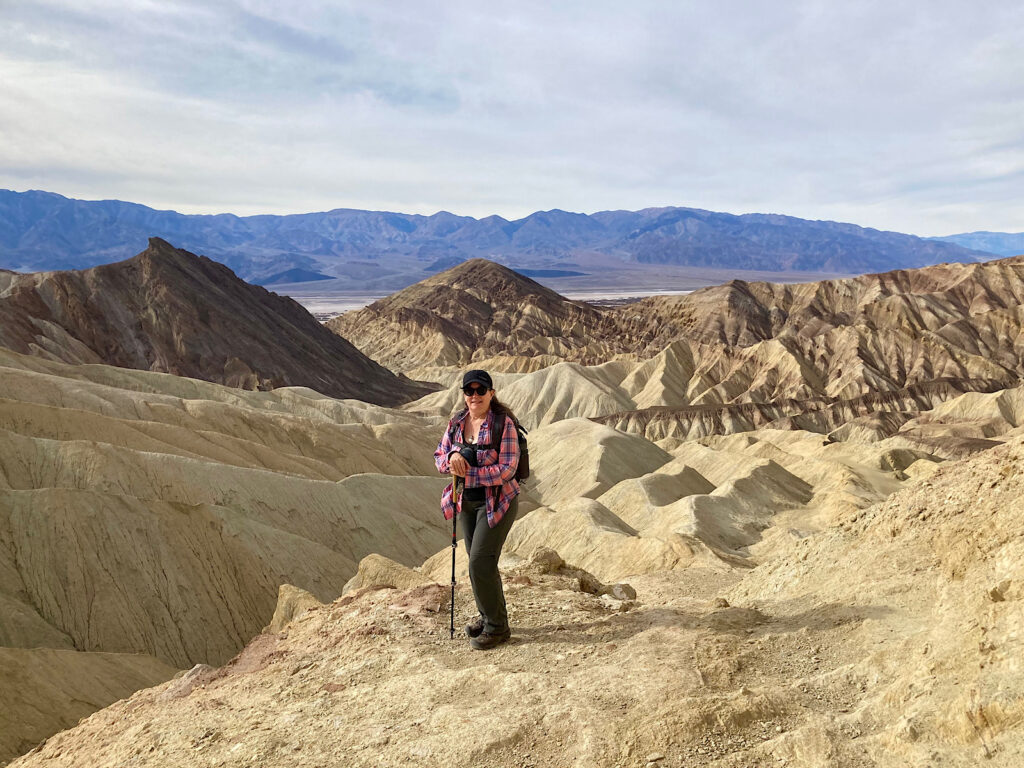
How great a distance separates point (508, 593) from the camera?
8.37 meters

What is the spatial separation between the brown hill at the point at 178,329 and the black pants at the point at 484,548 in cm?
6672

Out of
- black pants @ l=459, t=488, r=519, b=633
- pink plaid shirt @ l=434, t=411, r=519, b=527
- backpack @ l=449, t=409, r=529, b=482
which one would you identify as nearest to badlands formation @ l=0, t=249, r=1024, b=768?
black pants @ l=459, t=488, r=519, b=633

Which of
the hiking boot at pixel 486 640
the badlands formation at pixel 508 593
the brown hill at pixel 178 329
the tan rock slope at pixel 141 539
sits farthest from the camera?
the brown hill at pixel 178 329

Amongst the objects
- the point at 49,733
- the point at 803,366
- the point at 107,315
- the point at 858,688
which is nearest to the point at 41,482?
the point at 49,733

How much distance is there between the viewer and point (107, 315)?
253 feet

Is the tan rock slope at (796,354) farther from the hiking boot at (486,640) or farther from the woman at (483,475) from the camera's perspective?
the woman at (483,475)

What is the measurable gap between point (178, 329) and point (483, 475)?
265 ft

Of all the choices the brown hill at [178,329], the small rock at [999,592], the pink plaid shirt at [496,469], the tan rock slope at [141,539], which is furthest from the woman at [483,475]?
the brown hill at [178,329]

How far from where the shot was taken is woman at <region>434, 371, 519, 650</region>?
6344mm

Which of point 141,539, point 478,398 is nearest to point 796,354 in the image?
point 141,539

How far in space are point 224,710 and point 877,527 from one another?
7.26 meters

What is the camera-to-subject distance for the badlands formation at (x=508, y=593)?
5117 millimetres

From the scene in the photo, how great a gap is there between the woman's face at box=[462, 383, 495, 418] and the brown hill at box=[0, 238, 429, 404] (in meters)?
66.7

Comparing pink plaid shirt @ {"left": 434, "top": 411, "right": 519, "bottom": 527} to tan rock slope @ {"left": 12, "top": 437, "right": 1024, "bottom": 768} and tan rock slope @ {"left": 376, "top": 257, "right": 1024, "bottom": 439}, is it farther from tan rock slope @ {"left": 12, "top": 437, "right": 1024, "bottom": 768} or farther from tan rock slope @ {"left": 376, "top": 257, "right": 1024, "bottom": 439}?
tan rock slope @ {"left": 376, "top": 257, "right": 1024, "bottom": 439}
